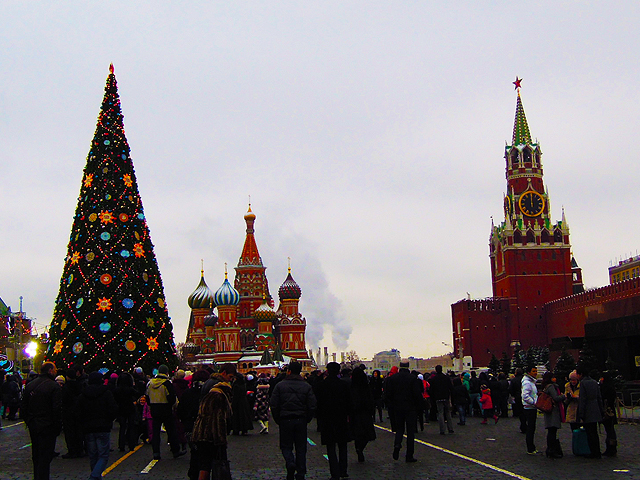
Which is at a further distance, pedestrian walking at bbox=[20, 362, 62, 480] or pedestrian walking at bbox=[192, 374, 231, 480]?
pedestrian walking at bbox=[20, 362, 62, 480]

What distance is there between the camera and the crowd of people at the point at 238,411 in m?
8.57

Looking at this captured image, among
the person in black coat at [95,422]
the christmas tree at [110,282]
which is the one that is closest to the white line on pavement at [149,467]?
the person in black coat at [95,422]

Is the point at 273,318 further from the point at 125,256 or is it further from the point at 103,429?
the point at 103,429

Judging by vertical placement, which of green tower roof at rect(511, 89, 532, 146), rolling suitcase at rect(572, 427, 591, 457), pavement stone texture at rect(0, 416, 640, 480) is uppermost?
green tower roof at rect(511, 89, 532, 146)

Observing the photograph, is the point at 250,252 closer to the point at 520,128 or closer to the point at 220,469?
the point at 520,128

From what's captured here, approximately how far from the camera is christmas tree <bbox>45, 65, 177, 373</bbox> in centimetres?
2145

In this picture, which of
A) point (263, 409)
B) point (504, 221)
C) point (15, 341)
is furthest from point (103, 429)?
point (504, 221)

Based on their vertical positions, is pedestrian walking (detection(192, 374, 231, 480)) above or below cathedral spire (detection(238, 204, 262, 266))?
below

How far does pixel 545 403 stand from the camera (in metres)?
11.2

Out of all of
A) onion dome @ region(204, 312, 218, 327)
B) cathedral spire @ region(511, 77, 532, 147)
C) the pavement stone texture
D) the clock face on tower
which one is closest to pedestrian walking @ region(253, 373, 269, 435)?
the pavement stone texture

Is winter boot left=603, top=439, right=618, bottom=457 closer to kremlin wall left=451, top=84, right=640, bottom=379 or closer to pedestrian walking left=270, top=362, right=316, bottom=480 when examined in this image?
pedestrian walking left=270, top=362, right=316, bottom=480

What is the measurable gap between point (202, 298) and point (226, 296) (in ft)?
28.6

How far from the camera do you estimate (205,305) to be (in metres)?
95.5

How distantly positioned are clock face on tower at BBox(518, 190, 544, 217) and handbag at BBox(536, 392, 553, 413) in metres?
88.9
